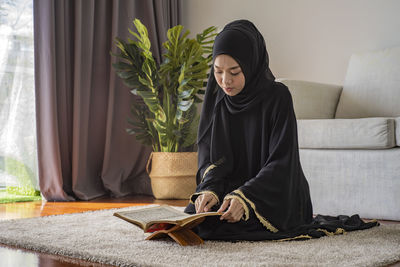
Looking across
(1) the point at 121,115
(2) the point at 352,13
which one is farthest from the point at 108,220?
(2) the point at 352,13

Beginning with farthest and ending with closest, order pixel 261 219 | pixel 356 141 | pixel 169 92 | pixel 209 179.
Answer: pixel 169 92 → pixel 356 141 → pixel 209 179 → pixel 261 219

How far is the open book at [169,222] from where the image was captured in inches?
64.5

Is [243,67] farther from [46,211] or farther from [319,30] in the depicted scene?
[319,30]

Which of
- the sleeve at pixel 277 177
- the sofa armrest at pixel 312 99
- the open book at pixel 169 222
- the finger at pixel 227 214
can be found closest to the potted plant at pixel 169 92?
the sofa armrest at pixel 312 99

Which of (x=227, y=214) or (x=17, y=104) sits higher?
(x=17, y=104)

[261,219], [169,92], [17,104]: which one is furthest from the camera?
[169,92]

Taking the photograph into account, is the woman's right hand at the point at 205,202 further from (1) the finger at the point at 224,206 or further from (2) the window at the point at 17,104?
(2) the window at the point at 17,104

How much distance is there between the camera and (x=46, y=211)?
111 inches

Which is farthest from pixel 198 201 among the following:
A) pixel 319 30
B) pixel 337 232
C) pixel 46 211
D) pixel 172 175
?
pixel 319 30

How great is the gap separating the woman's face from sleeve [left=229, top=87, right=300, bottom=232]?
0.59 feet

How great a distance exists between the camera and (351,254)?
5.20 ft

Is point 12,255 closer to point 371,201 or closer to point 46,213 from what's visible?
point 46,213

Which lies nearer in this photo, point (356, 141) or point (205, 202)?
point (205, 202)

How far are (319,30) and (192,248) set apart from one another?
2.64m
